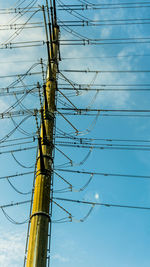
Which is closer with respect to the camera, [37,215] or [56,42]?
[37,215]

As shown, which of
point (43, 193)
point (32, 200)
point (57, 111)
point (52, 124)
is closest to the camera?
point (43, 193)

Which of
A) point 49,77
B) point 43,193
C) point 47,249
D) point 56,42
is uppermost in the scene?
point 56,42

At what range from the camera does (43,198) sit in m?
9.79

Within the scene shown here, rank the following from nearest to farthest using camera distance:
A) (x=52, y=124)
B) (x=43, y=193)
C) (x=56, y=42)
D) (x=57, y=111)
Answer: (x=43, y=193) < (x=52, y=124) < (x=57, y=111) < (x=56, y=42)

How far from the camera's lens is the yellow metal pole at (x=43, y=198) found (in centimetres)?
869

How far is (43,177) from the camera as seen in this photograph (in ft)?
33.7

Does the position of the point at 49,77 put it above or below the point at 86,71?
below

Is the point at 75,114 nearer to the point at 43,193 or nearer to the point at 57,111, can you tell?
the point at 57,111

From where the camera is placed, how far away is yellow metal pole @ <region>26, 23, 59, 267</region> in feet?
28.5

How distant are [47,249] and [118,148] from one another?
5.10 meters

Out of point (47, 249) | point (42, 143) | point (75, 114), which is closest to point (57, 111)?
point (75, 114)

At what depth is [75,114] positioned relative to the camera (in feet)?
42.9

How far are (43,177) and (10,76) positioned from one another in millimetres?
6633

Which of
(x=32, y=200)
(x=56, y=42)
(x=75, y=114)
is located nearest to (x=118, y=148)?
(x=75, y=114)
